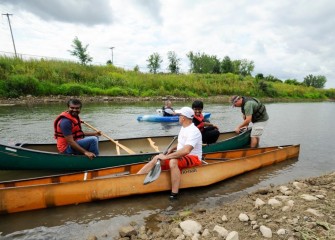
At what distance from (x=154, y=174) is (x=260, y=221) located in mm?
2134

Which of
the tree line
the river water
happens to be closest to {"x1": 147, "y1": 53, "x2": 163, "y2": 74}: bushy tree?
the tree line

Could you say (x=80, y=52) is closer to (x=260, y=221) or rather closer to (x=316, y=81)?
(x=260, y=221)

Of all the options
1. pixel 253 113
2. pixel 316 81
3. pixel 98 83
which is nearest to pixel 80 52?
pixel 98 83

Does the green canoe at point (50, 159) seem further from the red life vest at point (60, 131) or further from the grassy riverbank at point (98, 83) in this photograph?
the grassy riverbank at point (98, 83)

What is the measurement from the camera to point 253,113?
347 inches

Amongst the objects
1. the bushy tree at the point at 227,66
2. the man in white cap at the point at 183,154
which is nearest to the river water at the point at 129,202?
the man in white cap at the point at 183,154

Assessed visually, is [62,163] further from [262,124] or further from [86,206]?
[262,124]

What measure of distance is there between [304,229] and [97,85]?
2896 cm

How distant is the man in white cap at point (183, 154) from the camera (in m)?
5.20

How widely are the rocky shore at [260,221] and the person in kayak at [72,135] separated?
2.55 m

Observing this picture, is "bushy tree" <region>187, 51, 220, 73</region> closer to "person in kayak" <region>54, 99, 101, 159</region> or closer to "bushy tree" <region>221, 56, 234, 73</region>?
"bushy tree" <region>221, 56, 234, 73</region>

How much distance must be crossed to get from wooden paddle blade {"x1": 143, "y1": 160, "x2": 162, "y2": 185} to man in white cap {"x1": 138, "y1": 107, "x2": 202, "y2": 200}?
6.4 inches

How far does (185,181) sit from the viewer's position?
5816 millimetres

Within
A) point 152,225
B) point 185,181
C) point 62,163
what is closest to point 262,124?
point 185,181
